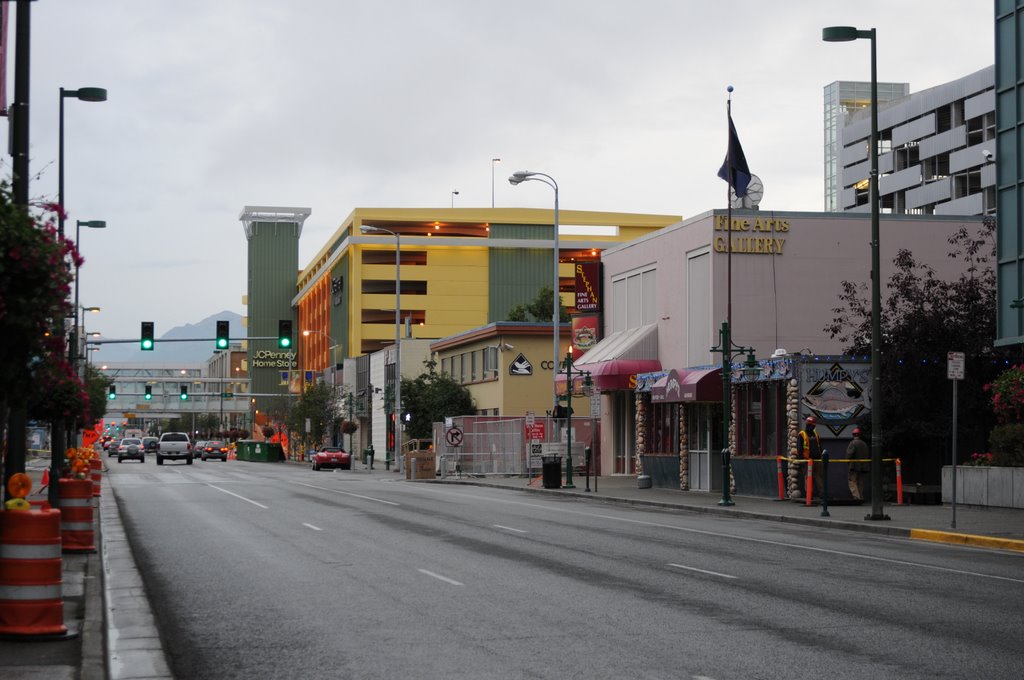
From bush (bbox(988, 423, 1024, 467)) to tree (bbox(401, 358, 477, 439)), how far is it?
4488cm

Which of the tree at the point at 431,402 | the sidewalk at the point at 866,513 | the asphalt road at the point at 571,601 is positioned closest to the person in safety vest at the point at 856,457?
the sidewalk at the point at 866,513

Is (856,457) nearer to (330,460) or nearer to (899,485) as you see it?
(899,485)

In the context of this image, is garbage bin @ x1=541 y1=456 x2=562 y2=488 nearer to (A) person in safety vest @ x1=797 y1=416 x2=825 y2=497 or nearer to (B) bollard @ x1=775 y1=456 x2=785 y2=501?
(B) bollard @ x1=775 y1=456 x2=785 y2=501

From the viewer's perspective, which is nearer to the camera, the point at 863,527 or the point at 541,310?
the point at 863,527

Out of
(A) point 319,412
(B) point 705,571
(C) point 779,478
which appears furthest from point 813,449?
(A) point 319,412

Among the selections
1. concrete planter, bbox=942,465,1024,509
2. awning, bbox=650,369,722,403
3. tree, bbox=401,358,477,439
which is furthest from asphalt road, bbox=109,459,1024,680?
tree, bbox=401,358,477,439

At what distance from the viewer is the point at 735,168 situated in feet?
128

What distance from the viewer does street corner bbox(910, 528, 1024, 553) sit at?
20.6 metres

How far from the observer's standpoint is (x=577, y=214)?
113 m

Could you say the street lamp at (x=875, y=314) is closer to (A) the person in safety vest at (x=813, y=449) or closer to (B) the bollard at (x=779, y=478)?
(A) the person in safety vest at (x=813, y=449)

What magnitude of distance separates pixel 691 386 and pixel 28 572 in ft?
89.6

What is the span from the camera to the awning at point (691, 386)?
1428 inches

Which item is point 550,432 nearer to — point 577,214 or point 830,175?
point 577,214

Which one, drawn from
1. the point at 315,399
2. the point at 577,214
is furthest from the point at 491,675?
the point at 577,214
